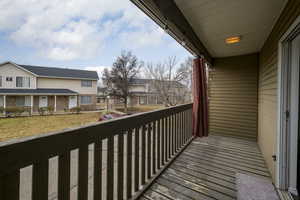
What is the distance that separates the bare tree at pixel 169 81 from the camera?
1055cm

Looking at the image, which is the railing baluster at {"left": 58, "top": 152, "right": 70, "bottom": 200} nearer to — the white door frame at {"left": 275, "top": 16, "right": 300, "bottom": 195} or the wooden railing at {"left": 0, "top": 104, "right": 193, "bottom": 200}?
the wooden railing at {"left": 0, "top": 104, "right": 193, "bottom": 200}

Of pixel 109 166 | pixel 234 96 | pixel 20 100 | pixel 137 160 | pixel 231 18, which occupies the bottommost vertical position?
pixel 137 160

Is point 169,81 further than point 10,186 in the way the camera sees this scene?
Yes

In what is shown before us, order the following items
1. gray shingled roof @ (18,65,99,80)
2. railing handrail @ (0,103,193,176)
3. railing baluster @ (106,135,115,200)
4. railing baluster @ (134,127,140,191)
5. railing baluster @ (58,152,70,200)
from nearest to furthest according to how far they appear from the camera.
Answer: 1. railing handrail @ (0,103,193,176)
2. railing baluster @ (58,152,70,200)
3. railing baluster @ (106,135,115,200)
4. railing baluster @ (134,127,140,191)
5. gray shingled roof @ (18,65,99,80)

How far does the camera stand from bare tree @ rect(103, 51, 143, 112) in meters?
14.6

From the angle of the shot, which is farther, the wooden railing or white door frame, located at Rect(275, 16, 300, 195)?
white door frame, located at Rect(275, 16, 300, 195)

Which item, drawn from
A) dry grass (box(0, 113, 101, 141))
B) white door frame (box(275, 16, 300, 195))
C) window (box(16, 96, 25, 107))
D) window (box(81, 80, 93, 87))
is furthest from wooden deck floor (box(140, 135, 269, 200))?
window (box(81, 80, 93, 87))

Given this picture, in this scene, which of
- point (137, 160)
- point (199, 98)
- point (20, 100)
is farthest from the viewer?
point (199, 98)

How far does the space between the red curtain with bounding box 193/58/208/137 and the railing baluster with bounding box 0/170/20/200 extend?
2.87 m

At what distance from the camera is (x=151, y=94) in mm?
11602

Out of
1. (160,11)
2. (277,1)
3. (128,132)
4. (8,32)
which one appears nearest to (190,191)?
(128,132)

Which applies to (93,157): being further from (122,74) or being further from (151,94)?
(122,74)

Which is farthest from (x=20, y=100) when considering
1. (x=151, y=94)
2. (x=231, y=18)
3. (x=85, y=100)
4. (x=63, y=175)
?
(x=85, y=100)

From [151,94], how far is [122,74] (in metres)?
5.00
